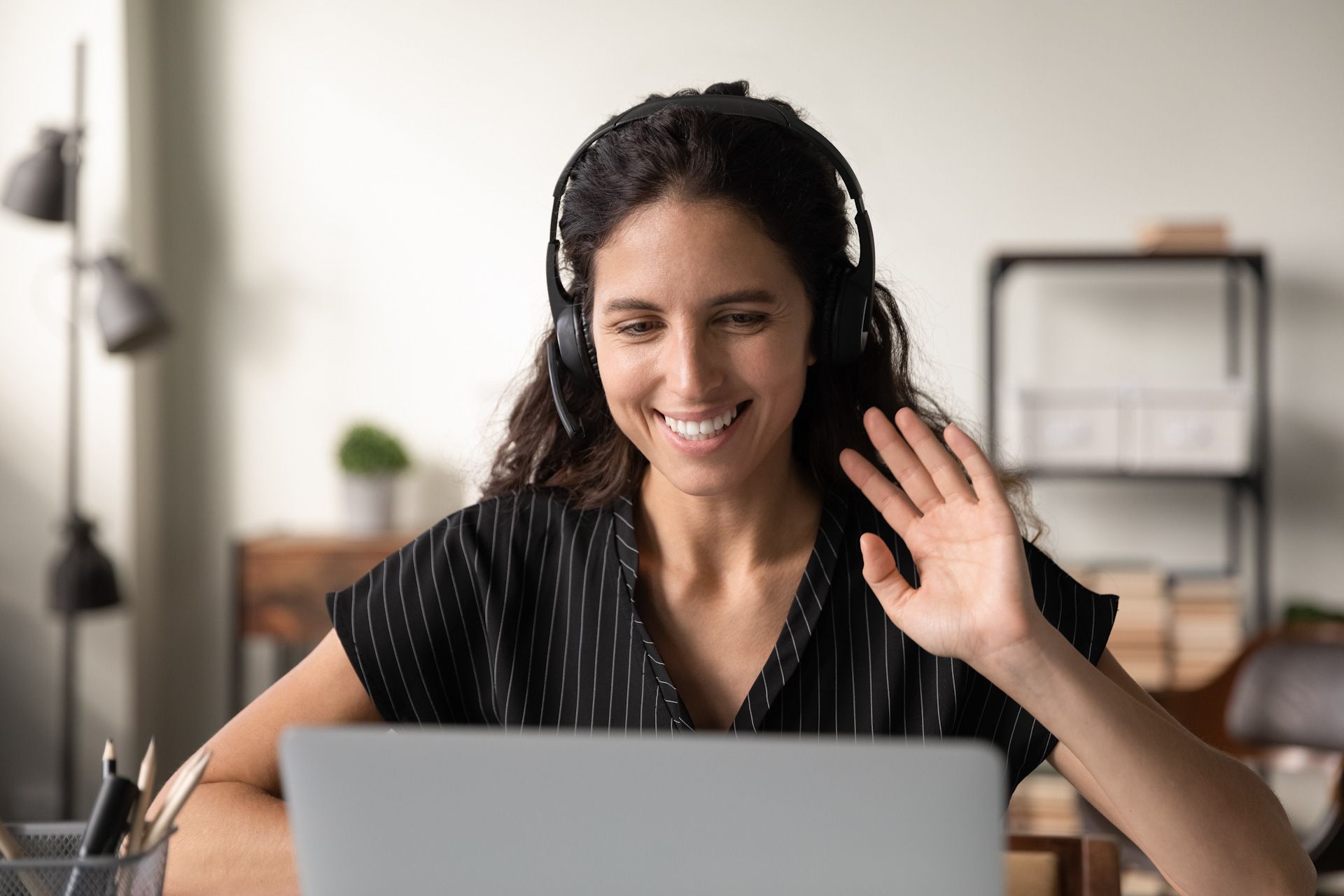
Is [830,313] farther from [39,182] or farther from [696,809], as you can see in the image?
[39,182]

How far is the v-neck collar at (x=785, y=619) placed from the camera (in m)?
1.14

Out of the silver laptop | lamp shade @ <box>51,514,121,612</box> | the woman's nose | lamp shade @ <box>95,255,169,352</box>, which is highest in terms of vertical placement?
lamp shade @ <box>95,255,169,352</box>

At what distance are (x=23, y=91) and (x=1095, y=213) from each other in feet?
9.37

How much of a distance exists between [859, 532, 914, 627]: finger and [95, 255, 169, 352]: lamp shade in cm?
243

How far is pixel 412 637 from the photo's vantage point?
48.1 inches

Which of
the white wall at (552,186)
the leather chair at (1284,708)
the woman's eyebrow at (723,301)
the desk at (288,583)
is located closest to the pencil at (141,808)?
the woman's eyebrow at (723,301)

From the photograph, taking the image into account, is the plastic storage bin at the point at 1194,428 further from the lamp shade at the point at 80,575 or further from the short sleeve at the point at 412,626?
the lamp shade at the point at 80,575

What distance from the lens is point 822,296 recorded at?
3.92ft

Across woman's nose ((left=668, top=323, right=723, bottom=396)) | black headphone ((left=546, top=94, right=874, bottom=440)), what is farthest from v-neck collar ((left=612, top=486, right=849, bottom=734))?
woman's nose ((left=668, top=323, right=723, bottom=396))

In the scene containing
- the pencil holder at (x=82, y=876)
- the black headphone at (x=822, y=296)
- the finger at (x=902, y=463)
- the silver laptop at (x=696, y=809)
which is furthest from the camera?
the black headphone at (x=822, y=296)

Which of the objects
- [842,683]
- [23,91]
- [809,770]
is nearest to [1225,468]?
[842,683]

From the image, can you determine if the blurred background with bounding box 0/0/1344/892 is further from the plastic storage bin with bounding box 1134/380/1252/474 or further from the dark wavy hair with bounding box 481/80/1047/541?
the dark wavy hair with bounding box 481/80/1047/541

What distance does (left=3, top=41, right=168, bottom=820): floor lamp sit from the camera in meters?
2.92

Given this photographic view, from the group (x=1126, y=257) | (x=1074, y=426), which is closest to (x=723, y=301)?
(x=1074, y=426)
